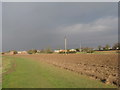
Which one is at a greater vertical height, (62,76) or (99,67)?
(62,76)

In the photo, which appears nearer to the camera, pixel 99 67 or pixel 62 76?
pixel 62 76

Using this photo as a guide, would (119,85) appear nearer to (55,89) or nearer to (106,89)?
(106,89)

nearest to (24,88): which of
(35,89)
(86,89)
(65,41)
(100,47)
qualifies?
(35,89)

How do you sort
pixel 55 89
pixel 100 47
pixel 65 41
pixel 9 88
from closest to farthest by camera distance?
pixel 55 89 < pixel 9 88 < pixel 65 41 < pixel 100 47

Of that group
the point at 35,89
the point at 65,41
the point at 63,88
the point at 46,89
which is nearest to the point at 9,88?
the point at 35,89

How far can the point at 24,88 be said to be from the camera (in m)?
8.66

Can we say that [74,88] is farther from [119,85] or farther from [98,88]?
[119,85]

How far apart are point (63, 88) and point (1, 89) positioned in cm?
352

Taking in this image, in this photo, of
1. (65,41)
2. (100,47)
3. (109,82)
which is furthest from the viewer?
(100,47)

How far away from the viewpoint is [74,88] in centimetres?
860

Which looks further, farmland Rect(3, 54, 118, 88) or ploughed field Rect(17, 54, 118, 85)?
ploughed field Rect(17, 54, 118, 85)

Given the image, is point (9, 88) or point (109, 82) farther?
point (109, 82)

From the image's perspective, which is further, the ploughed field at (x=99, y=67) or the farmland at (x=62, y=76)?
the ploughed field at (x=99, y=67)

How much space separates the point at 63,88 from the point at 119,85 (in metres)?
3.48
